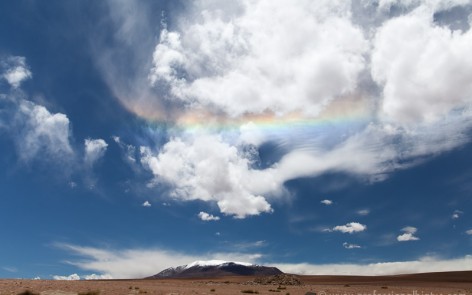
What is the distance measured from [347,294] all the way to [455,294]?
53.3ft

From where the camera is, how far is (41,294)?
1247 inches

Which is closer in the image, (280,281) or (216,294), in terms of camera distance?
(216,294)

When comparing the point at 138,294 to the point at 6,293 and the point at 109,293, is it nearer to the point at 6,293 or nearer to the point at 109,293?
the point at 109,293

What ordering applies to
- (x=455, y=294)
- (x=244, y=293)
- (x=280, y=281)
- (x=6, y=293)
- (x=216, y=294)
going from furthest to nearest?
(x=280, y=281) < (x=455, y=294) < (x=244, y=293) < (x=216, y=294) < (x=6, y=293)

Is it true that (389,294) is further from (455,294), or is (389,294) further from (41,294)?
(41,294)

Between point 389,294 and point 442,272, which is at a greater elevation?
point 442,272

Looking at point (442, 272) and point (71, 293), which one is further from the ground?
point (442, 272)

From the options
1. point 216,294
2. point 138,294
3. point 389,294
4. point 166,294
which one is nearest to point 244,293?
point 216,294

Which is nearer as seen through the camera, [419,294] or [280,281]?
[419,294]

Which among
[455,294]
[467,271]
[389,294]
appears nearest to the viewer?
[389,294]

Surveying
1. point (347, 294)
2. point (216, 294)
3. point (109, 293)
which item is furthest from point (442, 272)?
point (109, 293)

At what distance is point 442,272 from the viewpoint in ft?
490

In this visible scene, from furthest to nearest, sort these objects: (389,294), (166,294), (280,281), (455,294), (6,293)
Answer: (280,281) → (455,294) → (389,294) → (166,294) → (6,293)

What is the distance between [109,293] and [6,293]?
7772mm
